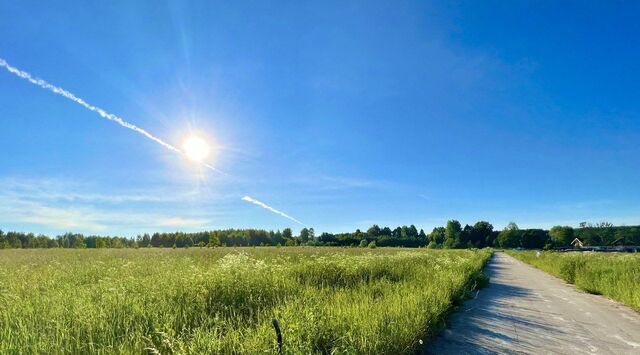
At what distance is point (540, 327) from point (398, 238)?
444ft

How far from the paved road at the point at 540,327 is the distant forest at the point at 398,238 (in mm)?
98859

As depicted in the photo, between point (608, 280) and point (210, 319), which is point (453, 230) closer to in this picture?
point (608, 280)

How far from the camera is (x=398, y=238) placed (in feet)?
456

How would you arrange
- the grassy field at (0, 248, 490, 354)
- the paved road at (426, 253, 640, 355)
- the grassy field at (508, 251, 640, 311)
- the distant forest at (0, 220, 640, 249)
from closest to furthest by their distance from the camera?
the grassy field at (0, 248, 490, 354)
the paved road at (426, 253, 640, 355)
the grassy field at (508, 251, 640, 311)
the distant forest at (0, 220, 640, 249)

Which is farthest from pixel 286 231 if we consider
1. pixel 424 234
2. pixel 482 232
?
pixel 482 232

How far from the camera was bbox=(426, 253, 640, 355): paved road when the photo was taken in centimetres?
648

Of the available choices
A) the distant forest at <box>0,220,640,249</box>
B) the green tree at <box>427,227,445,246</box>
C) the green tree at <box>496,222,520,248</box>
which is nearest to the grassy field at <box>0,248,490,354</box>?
the distant forest at <box>0,220,640,249</box>

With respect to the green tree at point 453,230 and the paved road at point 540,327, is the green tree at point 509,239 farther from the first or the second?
the paved road at point 540,327

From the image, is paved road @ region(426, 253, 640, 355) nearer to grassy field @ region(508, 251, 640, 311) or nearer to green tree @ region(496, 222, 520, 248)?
grassy field @ region(508, 251, 640, 311)

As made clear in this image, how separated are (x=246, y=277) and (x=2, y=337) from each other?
195 inches

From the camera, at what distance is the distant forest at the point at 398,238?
378 ft

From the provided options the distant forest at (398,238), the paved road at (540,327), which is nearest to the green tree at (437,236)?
the distant forest at (398,238)

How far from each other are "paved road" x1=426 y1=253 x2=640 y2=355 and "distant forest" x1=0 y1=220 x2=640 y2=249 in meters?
98.9

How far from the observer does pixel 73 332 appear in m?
4.92
